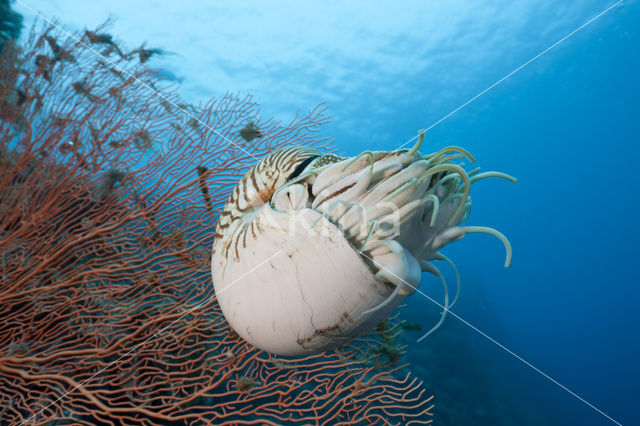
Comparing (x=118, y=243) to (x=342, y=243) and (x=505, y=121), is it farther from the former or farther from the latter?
(x=505, y=121)

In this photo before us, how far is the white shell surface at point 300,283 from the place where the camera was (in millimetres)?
1029

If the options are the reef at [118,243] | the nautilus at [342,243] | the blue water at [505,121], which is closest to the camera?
the nautilus at [342,243]

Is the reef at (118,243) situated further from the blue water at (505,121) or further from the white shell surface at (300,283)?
the blue water at (505,121)

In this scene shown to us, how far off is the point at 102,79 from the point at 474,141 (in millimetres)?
29925

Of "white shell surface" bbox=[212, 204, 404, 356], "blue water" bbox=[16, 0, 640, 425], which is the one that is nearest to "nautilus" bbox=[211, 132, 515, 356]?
"white shell surface" bbox=[212, 204, 404, 356]

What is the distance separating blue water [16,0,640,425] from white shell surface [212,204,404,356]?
6.55m

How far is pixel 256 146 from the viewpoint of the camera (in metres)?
3.47

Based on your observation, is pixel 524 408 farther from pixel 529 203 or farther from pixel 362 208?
pixel 529 203

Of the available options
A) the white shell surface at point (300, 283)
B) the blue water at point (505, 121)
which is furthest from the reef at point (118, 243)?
the blue water at point (505, 121)

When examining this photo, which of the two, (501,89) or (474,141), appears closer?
(501,89)

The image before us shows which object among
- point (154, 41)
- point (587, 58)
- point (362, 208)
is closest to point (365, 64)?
point (154, 41)

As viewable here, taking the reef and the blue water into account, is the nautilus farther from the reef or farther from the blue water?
the blue water

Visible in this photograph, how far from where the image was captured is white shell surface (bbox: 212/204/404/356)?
1.03m

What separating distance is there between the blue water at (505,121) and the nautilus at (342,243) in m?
6.57
